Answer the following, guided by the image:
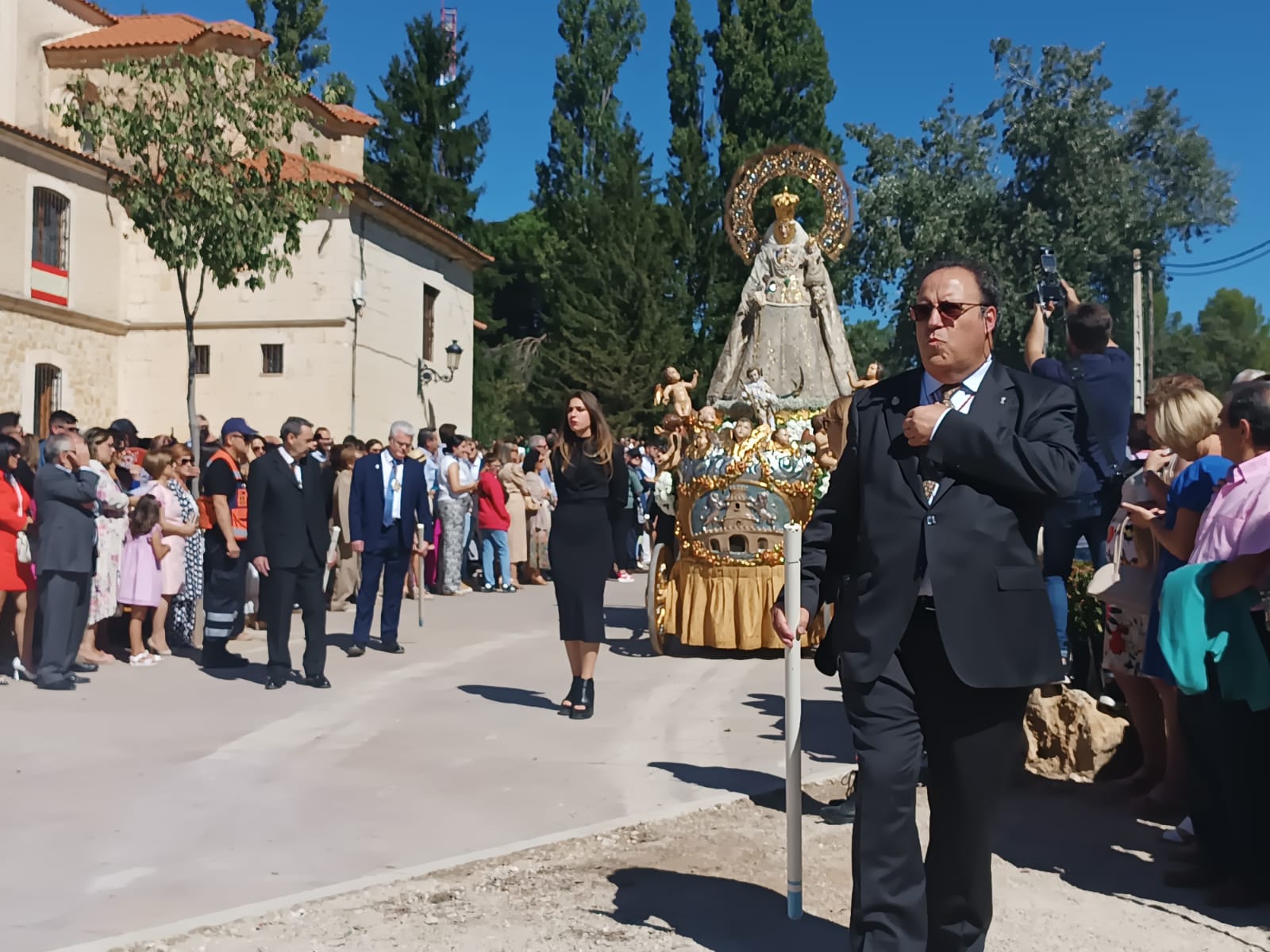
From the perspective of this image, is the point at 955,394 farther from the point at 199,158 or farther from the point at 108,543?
the point at 199,158

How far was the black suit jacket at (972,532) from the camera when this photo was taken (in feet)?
11.1

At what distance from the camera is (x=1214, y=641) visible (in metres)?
4.41

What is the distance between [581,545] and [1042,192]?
3822 centimetres

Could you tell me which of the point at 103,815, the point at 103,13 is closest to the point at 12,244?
the point at 103,13

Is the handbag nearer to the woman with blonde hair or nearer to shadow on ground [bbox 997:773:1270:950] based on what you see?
the woman with blonde hair

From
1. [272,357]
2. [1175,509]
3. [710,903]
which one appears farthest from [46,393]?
[1175,509]

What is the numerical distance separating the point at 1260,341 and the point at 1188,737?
85.9 metres

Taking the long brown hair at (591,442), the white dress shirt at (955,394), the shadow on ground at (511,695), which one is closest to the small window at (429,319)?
the shadow on ground at (511,695)

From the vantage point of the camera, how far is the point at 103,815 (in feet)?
18.8

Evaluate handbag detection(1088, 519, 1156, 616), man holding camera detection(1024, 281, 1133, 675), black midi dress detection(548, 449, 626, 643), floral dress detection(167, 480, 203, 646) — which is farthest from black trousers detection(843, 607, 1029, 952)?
floral dress detection(167, 480, 203, 646)

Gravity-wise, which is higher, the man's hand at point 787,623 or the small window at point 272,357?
the small window at point 272,357

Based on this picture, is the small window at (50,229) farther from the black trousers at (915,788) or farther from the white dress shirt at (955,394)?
the black trousers at (915,788)

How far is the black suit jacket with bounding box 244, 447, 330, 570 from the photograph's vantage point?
9.26 meters

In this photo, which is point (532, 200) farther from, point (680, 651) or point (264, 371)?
point (680, 651)
